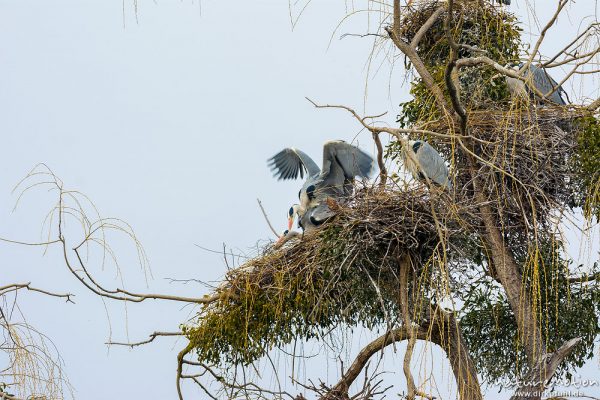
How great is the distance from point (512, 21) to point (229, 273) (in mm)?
2779

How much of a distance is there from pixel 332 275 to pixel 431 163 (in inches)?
43.5

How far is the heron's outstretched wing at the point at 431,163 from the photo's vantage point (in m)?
6.31

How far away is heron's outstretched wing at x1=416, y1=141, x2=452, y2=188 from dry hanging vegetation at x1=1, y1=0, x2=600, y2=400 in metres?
0.14

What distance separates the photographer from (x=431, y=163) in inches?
251

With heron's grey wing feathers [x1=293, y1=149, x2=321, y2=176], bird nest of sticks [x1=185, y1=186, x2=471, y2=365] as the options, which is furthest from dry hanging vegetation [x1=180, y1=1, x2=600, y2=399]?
heron's grey wing feathers [x1=293, y1=149, x2=321, y2=176]

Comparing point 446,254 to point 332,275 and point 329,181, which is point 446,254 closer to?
point 332,275

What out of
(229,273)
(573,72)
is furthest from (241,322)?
(573,72)

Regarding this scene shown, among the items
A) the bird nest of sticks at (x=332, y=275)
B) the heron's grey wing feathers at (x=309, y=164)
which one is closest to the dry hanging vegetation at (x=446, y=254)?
the bird nest of sticks at (x=332, y=275)

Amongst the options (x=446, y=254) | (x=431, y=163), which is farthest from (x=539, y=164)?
(x=446, y=254)

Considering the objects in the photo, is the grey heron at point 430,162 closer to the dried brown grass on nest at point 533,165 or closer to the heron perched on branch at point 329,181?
the dried brown grass on nest at point 533,165

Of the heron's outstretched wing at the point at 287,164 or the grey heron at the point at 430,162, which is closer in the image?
the grey heron at the point at 430,162

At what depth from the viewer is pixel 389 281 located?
5781mm

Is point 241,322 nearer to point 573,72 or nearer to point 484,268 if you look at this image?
point 484,268

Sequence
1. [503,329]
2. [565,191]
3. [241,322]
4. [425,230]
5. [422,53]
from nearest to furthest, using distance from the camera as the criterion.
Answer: [425,230]
[241,322]
[565,191]
[503,329]
[422,53]
